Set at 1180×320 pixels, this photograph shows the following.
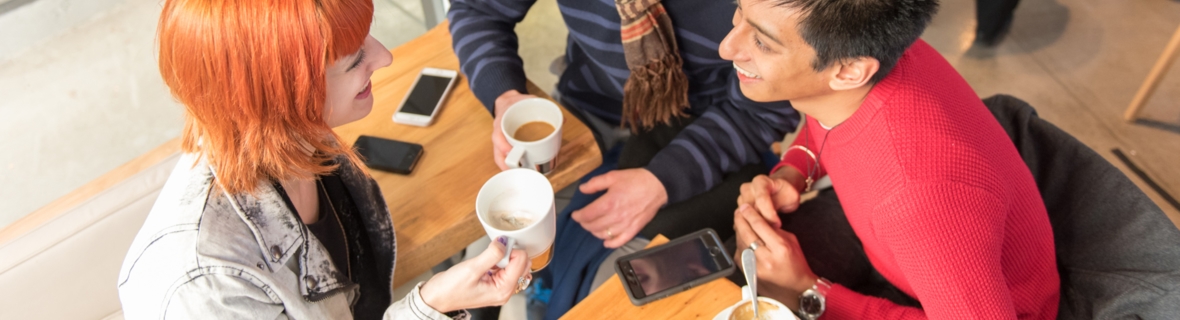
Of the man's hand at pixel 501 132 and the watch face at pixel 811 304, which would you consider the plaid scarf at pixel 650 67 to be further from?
the watch face at pixel 811 304

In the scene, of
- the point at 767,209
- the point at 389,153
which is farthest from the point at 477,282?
the point at 767,209

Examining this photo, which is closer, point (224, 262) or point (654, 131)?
point (224, 262)

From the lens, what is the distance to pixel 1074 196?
117 centimetres

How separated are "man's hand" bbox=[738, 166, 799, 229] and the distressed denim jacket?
2.21ft

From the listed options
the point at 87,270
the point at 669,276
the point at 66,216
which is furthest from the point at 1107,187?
the point at 66,216

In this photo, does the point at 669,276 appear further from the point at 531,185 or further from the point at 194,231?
the point at 194,231

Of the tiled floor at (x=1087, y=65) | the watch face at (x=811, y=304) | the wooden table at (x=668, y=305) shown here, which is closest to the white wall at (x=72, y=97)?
the wooden table at (x=668, y=305)

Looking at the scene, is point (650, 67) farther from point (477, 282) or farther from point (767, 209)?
point (477, 282)

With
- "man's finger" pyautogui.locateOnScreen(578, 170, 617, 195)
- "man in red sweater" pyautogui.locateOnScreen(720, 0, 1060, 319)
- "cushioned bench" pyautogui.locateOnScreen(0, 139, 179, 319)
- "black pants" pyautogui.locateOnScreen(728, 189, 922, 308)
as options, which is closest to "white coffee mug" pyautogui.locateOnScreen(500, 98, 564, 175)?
"man's finger" pyautogui.locateOnScreen(578, 170, 617, 195)

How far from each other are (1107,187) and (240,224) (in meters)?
1.34

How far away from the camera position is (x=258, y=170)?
94 cm

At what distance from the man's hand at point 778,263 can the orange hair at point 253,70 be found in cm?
80

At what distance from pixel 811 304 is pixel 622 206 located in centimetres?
43

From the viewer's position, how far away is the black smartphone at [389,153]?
1.27 meters
